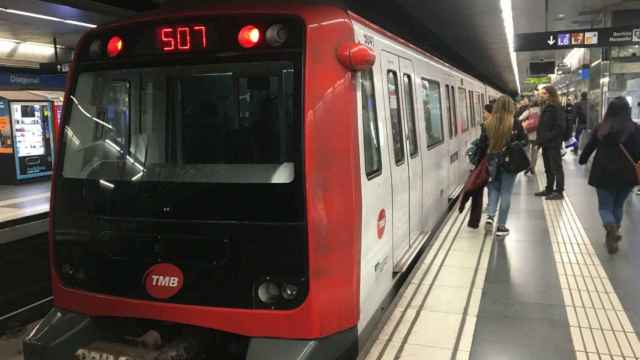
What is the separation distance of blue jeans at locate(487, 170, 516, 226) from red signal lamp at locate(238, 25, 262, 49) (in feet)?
14.9

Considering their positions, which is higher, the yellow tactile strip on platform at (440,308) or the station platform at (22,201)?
the station platform at (22,201)

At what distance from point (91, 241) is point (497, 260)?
4.12m

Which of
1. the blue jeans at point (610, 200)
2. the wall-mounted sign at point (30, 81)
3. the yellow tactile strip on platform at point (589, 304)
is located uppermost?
the wall-mounted sign at point (30, 81)

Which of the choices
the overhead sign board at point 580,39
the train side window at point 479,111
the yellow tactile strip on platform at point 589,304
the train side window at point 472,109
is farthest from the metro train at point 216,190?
the overhead sign board at point 580,39

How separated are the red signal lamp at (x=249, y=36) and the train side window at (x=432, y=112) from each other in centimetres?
315

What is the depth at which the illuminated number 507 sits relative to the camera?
2.83 meters

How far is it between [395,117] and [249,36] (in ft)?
5.82

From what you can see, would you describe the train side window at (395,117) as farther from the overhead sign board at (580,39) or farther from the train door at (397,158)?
the overhead sign board at (580,39)

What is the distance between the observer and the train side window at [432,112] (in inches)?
228

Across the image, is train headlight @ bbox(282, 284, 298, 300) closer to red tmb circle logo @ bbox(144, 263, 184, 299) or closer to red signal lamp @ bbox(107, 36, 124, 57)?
red tmb circle logo @ bbox(144, 263, 184, 299)

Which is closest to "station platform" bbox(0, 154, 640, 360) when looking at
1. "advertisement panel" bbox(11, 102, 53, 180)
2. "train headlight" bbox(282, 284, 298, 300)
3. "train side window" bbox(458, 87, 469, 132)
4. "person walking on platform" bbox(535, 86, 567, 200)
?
"train headlight" bbox(282, 284, 298, 300)

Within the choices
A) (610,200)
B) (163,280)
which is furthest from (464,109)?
(163,280)

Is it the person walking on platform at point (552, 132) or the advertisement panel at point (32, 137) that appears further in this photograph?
the advertisement panel at point (32, 137)

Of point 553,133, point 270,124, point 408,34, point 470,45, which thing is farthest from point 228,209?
point 470,45
